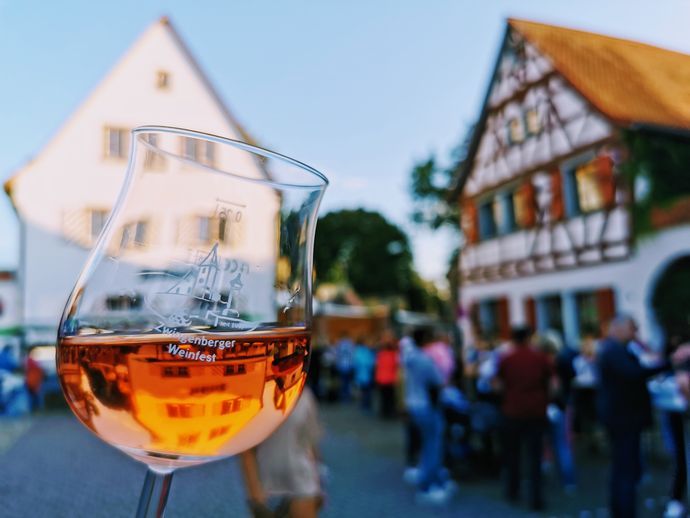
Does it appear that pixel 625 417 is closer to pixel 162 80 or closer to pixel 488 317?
pixel 488 317

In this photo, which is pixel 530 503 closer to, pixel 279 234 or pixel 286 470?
pixel 286 470

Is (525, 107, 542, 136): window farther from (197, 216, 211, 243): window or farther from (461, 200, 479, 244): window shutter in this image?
(197, 216, 211, 243): window

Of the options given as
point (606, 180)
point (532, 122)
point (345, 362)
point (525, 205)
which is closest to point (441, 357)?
point (345, 362)

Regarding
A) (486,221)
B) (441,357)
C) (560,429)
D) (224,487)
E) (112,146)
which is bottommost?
(224,487)

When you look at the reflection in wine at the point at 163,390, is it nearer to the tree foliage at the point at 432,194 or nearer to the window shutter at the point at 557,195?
the window shutter at the point at 557,195

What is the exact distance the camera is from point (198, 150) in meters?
0.61

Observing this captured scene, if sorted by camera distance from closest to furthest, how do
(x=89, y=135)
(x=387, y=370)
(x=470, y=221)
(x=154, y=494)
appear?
(x=154, y=494) → (x=387, y=370) → (x=89, y=135) → (x=470, y=221)

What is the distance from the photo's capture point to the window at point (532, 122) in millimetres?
14648

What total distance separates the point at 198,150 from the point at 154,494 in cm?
33

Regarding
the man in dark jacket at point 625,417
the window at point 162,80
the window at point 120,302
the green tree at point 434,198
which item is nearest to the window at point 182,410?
the window at point 120,302

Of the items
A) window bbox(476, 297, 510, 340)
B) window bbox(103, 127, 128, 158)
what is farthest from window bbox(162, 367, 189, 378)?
window bbox(476, 297, 510, 340)

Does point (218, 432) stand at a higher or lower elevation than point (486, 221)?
lower

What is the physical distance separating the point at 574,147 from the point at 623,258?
111 inches

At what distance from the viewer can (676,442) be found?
5.19m
